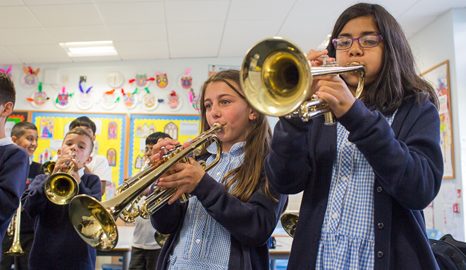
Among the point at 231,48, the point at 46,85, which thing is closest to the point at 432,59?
the point at 231,48

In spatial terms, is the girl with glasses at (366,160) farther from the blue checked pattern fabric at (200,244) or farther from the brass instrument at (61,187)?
the brass instrument at (61,187)

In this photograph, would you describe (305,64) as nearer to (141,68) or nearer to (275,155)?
(275,155)

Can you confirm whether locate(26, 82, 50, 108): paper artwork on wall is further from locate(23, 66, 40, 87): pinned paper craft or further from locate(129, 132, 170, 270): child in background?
locate(129, 132, 170, 270): child in background

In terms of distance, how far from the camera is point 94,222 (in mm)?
1480

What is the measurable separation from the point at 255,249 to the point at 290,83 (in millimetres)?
679

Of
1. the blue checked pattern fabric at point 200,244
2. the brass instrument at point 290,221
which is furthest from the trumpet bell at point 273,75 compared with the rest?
the brass instrument at point 290,221

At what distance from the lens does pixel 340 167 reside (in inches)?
46.8

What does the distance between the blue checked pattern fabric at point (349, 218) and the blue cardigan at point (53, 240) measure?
1684mm

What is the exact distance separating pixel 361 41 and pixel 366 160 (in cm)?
39

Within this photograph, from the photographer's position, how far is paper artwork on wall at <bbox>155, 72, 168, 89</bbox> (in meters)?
6.09

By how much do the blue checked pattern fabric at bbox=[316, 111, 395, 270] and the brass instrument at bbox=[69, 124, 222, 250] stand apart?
649 mm

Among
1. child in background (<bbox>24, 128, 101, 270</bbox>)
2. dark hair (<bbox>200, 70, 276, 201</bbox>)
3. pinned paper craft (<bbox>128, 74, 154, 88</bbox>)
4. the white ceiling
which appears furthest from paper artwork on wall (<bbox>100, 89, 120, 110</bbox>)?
dark hair (<bbox>200, 70, 276, 201</bbox>)

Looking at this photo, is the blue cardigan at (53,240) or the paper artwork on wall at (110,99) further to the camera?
the paper artwork on wall at (110,99)

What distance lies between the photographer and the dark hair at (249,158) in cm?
155
